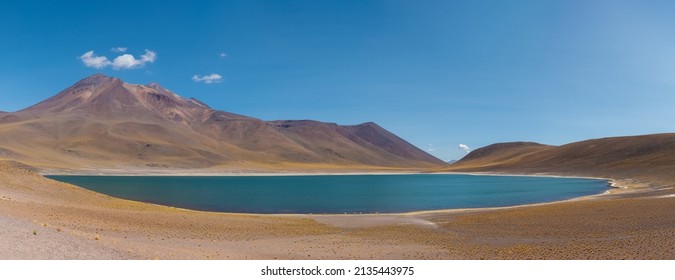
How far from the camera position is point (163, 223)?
29453mm

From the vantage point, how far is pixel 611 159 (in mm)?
142250

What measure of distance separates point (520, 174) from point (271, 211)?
130268 millimetres

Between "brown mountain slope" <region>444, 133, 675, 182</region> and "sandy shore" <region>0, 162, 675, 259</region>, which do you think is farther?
"brown mountain slope" <region>444, 133, 675, 182</region>

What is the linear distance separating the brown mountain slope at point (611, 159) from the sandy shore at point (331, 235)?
78588 millimetres

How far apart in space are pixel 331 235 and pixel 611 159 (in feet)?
463

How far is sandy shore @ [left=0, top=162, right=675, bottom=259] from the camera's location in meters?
18.5

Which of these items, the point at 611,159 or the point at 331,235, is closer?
the point at 331,235

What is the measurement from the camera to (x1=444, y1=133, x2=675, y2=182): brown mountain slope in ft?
374

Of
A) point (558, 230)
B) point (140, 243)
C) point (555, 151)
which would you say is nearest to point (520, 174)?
point (555, 151)

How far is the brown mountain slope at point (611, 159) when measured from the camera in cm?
11412

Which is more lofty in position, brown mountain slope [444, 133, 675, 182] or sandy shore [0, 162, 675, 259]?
brown mountain slope [444, 133, 675, 182]

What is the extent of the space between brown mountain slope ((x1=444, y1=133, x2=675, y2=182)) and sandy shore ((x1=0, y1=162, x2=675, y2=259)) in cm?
7859
